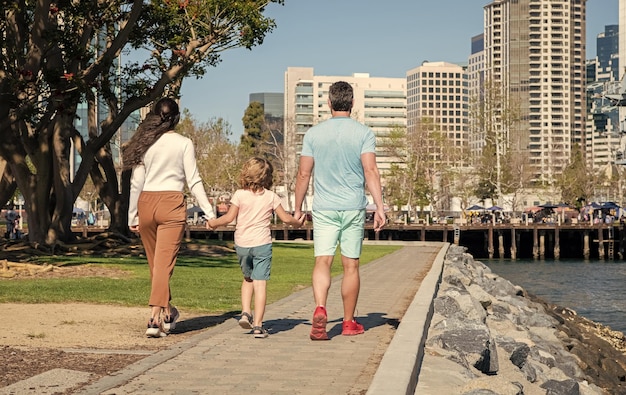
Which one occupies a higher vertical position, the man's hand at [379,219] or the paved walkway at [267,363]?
the man's hand at [379,219]

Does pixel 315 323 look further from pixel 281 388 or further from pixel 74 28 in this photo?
pixel 74 28

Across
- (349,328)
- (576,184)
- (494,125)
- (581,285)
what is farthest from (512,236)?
(349,328)

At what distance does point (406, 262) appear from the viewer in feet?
97.2

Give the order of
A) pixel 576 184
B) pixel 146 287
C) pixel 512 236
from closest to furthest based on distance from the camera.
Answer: pixel 146 287, pixel 512 236, pixel 576 184

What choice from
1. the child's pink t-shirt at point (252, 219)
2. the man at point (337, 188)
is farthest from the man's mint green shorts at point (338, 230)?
the child's pink t-shirt at point (252, 219)

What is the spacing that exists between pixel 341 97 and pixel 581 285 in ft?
130

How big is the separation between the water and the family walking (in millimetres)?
20674

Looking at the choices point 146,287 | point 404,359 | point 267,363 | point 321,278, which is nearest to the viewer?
point 404,359

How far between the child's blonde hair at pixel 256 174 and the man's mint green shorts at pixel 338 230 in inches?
31.9

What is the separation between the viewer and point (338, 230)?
9.69m

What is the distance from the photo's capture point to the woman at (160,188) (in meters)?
Answer: 9.89

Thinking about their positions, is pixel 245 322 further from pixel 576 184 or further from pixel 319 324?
pixel 576 184

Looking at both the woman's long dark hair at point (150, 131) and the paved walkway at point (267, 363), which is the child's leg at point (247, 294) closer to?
the paved walkway at point (267, 363)

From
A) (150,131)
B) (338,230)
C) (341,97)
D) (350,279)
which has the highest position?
(341,97)
